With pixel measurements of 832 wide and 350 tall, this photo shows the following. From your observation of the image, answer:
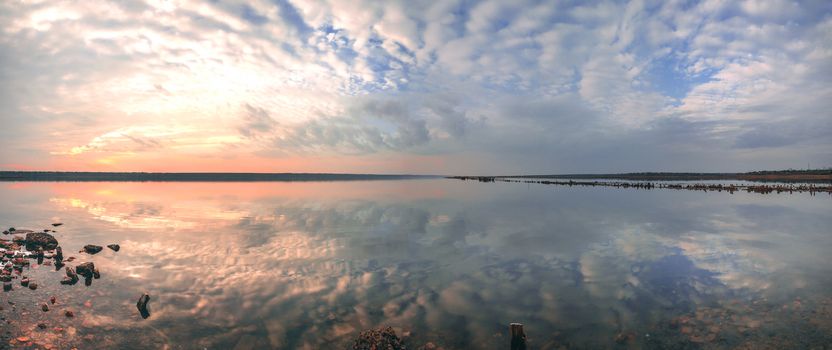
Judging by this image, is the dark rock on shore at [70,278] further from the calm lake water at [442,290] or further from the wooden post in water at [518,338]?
the wooden post in water at [518,338]

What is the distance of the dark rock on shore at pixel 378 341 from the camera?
28.1ft

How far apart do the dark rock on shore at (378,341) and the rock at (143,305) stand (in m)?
7.50

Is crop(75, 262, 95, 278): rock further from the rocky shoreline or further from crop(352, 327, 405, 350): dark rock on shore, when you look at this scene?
crop(352, 327, 405, 350): dark rock on shore

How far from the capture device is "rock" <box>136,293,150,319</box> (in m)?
11.5

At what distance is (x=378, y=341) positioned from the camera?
8609 mm

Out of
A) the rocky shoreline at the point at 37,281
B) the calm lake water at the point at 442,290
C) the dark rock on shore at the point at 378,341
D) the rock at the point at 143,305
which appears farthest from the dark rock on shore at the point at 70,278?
the dark rock on shore at the point at 378,341

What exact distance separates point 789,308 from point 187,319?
19.2 meters

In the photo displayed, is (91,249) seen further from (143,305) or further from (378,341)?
(378,341)

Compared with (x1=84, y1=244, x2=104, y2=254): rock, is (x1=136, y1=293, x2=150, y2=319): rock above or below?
below

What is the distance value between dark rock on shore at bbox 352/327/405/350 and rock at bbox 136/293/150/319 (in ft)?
24.6

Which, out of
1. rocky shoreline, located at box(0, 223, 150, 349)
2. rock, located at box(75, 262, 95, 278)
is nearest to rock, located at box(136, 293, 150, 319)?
rocky shoreline, located at box(0, 223, 150, 349)

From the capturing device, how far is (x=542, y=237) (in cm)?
2523

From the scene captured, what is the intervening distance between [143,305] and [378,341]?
28.8 feet

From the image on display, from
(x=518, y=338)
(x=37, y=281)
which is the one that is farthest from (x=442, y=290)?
(x=37, y=281)
